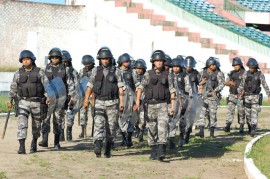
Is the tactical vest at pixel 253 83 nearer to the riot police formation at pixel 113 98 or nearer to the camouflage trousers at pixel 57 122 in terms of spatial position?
the riot police formation at pixel 113 98

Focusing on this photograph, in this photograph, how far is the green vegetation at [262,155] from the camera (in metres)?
11.1

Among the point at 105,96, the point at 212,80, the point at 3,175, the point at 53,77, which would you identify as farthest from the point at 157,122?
the point at 212,80

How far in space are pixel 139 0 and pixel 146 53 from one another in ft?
9.96

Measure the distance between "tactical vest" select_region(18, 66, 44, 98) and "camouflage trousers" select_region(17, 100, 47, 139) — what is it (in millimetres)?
184

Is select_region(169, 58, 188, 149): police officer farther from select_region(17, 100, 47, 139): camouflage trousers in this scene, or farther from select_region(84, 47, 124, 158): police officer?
select_region(17, 100, 47, 139): camouflage trousers

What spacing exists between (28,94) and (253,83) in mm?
7129

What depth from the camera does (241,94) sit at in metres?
18.8

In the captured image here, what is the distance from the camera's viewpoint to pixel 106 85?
517 inches

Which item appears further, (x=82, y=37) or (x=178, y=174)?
(x=82, y=37)

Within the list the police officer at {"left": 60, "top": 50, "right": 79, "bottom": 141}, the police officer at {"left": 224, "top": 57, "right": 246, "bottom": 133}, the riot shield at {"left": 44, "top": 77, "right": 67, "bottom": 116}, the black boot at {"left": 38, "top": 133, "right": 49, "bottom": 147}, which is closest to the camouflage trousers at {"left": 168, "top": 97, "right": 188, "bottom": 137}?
the police officer at {"left": 60, "top": 50, "right": 79, "bottom": 141}

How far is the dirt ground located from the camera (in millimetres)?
10984

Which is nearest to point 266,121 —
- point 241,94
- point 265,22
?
point 241,94

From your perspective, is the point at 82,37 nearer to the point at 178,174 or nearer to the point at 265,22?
the point at 265,22

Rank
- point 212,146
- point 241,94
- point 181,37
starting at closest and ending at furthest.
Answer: point 212,146, point 241,94, point 181,37
